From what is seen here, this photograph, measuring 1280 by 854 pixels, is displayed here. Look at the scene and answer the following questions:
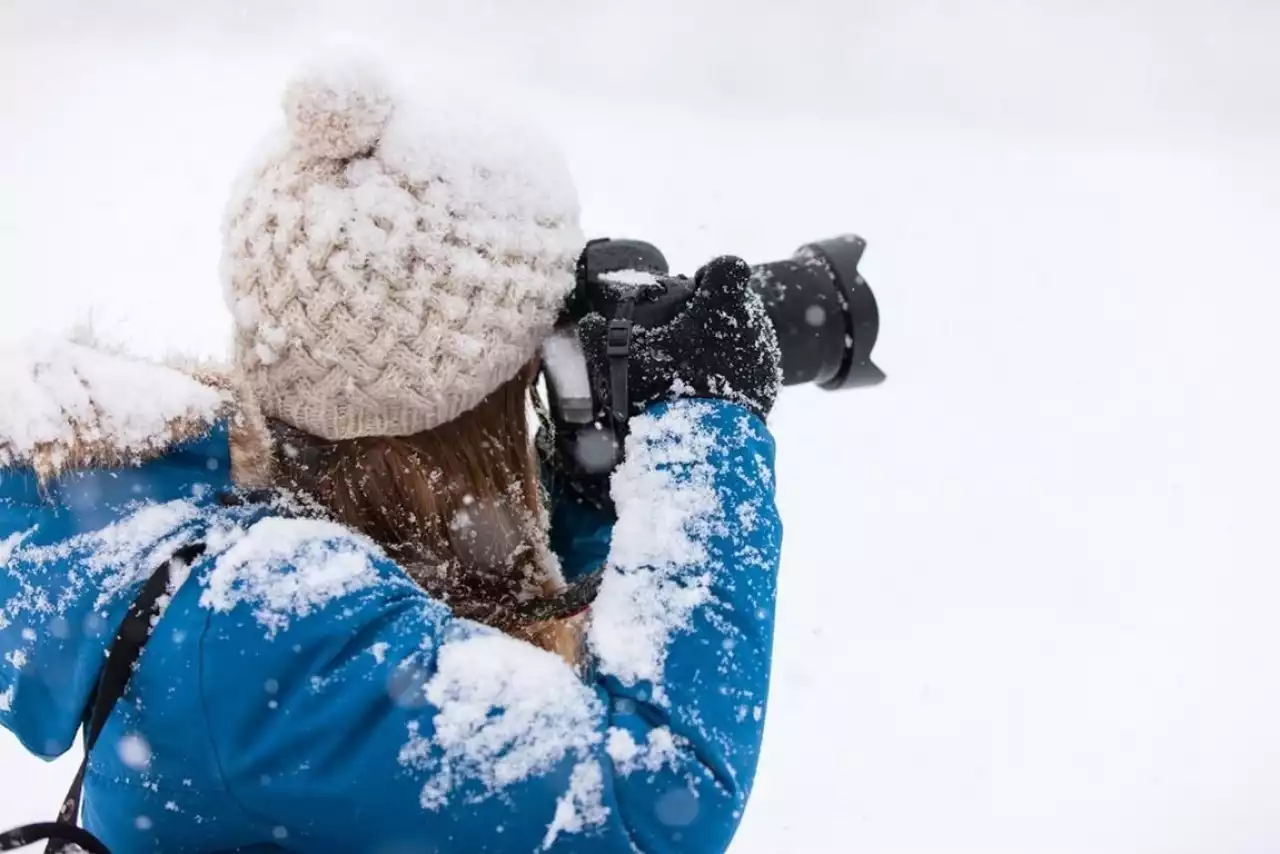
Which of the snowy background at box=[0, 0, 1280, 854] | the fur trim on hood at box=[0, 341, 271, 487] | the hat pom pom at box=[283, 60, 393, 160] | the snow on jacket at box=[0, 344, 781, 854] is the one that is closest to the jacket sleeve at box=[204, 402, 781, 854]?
the snow on jacket at box=[0, 344, 781, 854]

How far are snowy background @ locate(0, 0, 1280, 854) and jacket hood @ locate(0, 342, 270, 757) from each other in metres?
0.32

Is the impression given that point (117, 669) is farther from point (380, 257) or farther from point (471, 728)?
point (380, 257)

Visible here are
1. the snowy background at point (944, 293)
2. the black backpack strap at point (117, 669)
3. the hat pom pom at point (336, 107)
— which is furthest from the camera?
the snowy background at point (944, 293)

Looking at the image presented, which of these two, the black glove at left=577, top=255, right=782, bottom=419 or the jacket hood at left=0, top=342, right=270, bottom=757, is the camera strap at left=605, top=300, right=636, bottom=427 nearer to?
the black glove at left=577, top=255, right=782, bottom=419

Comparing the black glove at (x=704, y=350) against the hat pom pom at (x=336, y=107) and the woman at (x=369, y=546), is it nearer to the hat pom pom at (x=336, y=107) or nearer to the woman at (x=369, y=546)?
the woman at (x=369, y=546)

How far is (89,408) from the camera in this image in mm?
508

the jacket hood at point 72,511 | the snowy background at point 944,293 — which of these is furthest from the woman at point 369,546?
the snowy background at point 944,293

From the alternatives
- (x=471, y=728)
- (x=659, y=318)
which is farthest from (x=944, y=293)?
(x=471, y=728)

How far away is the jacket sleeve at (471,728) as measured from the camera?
19.8 inches

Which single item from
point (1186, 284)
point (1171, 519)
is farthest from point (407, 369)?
point (1186, 284)

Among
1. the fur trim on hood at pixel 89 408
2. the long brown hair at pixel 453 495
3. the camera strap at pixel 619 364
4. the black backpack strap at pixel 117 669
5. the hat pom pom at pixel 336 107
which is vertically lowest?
the black backpack strap at pixel 117 669

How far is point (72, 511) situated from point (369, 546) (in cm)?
16

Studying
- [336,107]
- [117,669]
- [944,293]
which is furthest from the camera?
[944,293]

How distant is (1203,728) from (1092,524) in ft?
1.43
